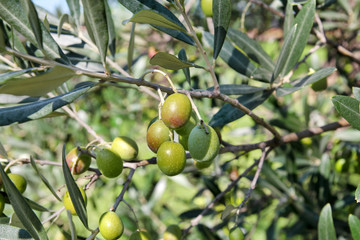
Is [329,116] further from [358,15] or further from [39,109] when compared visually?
[39,109]

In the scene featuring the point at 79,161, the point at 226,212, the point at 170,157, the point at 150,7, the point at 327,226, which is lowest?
the point at 327,226

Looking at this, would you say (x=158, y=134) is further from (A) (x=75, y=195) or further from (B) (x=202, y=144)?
(A) (x=75, y=195)

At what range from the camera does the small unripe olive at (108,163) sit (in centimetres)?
85

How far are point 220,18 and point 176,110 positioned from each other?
0.31 m

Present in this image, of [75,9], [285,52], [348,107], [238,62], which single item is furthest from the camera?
[75,9]

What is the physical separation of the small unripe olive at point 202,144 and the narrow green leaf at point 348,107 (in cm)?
27

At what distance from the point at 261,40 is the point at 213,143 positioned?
2.06 metres

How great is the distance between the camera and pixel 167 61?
767 millimetres

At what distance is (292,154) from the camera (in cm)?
162

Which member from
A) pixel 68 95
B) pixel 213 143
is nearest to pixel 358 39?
pixel 213 143

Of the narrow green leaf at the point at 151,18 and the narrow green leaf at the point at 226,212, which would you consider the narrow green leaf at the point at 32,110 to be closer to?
the narrow green leaf at the point at 151,18

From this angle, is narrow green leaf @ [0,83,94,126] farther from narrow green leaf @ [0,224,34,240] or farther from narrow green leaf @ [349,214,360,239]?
narrow green leaf @ [349,214,360,239]

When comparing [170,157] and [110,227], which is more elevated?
[170,157]

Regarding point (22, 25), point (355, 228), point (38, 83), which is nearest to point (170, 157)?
point (38, 83)
